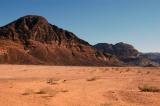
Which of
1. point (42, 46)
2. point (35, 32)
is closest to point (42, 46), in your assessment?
point (42, 46)

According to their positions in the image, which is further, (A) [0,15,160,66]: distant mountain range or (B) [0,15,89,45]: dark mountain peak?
(B) [0,15,89,45]: dark mountain peak

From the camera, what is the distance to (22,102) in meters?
15.3

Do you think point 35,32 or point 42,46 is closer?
point 42,46

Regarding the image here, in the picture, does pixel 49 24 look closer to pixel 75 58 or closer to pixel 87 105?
pixel 75 58

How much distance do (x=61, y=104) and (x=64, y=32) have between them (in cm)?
16256

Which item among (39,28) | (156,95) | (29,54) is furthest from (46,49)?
(156,95)

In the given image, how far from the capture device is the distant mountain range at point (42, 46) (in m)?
132

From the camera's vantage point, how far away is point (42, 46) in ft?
492

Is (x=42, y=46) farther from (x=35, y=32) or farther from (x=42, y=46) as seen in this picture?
(x=35, y=32)

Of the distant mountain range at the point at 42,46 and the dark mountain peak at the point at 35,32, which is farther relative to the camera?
the dark mountain peak at the point at 35,32

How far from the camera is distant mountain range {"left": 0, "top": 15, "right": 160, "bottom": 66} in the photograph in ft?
433

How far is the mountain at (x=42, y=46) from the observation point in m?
132

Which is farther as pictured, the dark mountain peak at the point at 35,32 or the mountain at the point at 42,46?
the dark mountain peak at the point at 35,32

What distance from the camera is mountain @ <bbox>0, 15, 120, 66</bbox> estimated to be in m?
132
